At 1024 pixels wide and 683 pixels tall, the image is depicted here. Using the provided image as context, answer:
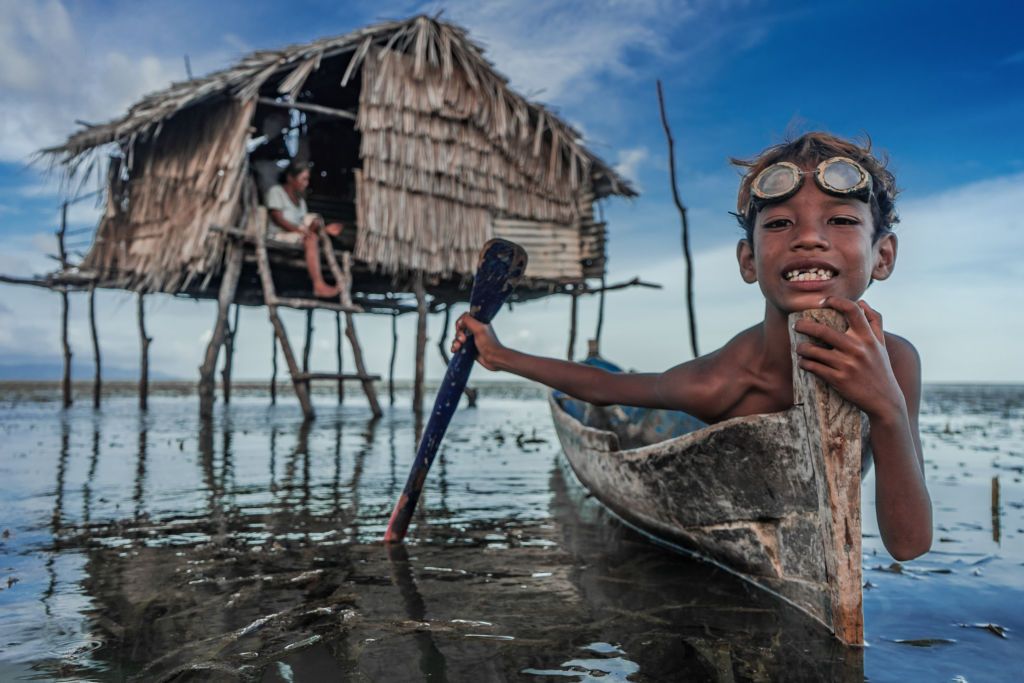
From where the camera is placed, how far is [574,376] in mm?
2646

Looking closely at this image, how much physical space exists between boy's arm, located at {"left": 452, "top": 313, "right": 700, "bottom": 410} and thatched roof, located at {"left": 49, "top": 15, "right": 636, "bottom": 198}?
30.3 ft

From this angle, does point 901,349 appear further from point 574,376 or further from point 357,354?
point 357,354

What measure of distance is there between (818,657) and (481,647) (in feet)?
3.25

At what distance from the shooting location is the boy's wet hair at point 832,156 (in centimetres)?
198

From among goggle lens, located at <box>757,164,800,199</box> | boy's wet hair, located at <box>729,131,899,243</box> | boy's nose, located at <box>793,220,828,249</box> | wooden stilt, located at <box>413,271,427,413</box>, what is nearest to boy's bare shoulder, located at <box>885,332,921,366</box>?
boy's wet hair, located at <box>729,131,899,243</box>

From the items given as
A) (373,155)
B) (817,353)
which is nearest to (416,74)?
(373,155)

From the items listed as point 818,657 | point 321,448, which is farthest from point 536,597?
point 321,448

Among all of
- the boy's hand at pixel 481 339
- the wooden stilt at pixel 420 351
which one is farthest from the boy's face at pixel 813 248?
the wooden stilt at pixel 420 351

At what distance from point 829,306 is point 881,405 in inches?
10.8

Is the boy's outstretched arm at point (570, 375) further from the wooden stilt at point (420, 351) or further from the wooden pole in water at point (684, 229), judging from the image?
the wooden stilt at point (420, 351)

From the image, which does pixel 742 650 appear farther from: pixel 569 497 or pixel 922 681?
pixel 569 497

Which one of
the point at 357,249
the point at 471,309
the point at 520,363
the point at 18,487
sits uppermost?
the point at 357,249

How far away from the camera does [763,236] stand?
6.43 ft

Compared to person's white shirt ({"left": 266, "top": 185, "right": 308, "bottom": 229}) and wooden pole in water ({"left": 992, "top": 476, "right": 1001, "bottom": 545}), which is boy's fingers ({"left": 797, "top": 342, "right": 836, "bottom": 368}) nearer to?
wooden pole in water ({"left": 992, "top": 476, "right": 1001, "bottom": 545})
